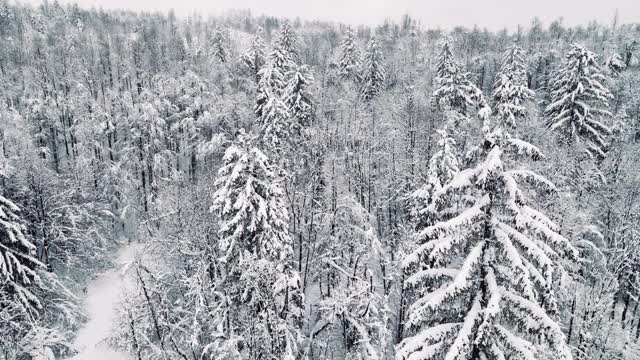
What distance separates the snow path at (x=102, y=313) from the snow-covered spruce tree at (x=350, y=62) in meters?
41.2

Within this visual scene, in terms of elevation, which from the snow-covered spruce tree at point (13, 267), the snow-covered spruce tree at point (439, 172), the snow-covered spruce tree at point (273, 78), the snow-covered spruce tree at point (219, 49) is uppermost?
the snow-covered spruce tree at point (219, 49)

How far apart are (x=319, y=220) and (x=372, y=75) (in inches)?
1510

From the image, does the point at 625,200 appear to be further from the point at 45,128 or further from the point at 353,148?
the point at 45,128

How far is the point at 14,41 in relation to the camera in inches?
3204

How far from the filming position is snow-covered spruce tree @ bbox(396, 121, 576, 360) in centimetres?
1120

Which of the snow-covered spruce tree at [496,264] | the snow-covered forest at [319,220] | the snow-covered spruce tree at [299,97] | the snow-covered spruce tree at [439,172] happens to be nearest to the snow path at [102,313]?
the snow-covered forest at [319,220]

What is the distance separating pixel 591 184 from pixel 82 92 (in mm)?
59197

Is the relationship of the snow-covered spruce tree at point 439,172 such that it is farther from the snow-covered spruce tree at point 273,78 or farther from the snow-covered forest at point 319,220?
the snow-covered spruce tree at point 273,78

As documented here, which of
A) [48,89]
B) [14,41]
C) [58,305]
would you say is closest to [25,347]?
[58,305]

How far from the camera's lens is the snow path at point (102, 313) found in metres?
29.5

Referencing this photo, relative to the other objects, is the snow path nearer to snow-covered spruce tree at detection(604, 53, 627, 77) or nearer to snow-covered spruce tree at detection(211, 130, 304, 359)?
snow-covered spruce tree at detection(211, 130, 304, 359)

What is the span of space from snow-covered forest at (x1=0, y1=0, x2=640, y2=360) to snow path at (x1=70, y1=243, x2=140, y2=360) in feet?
0.42

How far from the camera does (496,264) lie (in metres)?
12.1

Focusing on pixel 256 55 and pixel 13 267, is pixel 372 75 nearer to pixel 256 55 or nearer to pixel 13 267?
pixel 256 55
